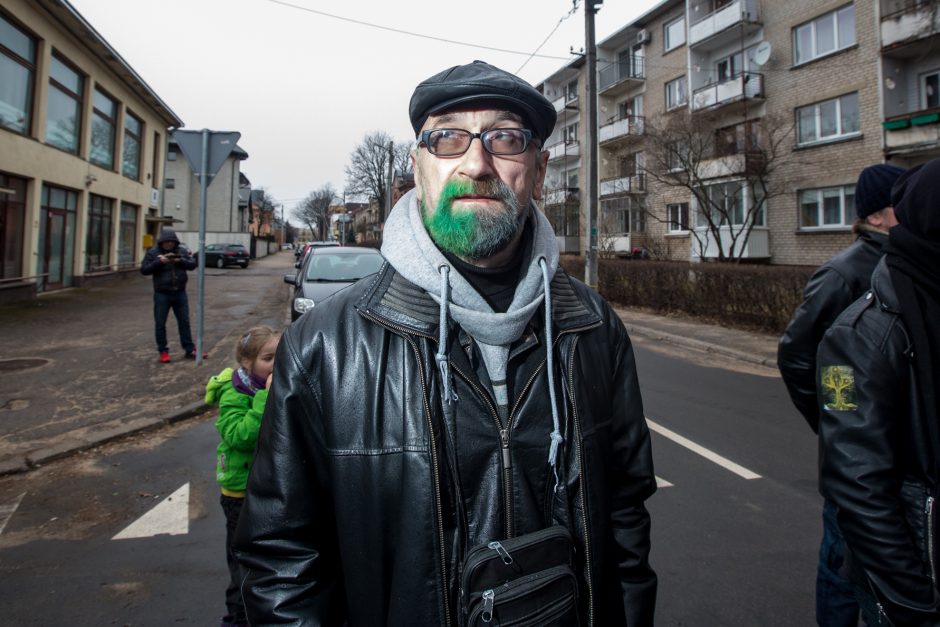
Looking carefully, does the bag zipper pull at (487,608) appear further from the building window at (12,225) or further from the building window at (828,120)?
the building window at (828,120)

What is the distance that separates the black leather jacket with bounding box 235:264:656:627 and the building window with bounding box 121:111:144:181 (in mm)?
24196

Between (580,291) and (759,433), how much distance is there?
4398mm

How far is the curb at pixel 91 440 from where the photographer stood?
4.37m

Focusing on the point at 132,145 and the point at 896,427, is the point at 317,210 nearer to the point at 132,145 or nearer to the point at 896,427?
the point at 132,145

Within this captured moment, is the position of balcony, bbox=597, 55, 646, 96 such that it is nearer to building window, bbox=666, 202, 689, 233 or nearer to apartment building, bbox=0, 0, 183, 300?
building window, bbox=666, 202, 689, 233

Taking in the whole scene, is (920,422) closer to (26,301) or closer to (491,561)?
(491,561)

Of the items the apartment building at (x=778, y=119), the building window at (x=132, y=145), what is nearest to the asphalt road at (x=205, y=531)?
the apartment building at (x=778, y=119)

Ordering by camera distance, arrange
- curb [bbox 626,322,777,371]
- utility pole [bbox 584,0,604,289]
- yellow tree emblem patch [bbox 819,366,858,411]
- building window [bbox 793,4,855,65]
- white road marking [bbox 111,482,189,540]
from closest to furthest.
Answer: yellow tree emblem patch [bbox 819,366,858,411] < white road marking [bbox 111,482,189,540] < curb [bbox 626,322,777,371] < utility pole [bbox 584,0,604,289] < building window [bbox 793,4,855,65]

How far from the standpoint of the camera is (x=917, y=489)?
61.0 inches

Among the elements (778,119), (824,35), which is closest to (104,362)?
(778,119)

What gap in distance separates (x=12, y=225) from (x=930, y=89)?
88.7ft

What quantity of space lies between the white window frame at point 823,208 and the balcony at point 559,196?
612 inches

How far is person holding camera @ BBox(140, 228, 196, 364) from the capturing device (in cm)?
769

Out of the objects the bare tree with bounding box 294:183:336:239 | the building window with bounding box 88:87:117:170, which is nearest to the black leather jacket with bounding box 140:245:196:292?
the building window with bounding box 88:87:117:170
